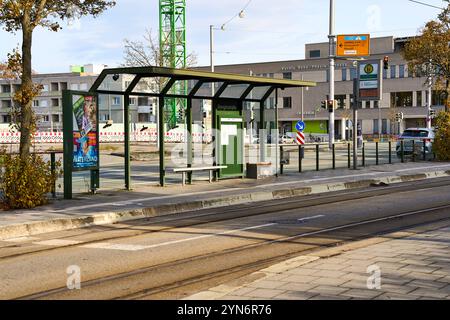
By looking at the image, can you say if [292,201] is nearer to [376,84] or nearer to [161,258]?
[161,258]

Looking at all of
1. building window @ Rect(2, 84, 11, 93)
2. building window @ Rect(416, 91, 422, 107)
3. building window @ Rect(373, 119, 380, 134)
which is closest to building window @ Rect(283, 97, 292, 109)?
building window @ Rect(373, 119, 380, 134)

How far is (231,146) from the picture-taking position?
20.8 m

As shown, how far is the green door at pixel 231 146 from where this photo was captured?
20.5 metres

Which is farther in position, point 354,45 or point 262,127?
point 354,45

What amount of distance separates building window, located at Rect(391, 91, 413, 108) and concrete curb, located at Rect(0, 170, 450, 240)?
68.0 m

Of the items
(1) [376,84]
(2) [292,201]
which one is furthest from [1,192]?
(1) [376,84]

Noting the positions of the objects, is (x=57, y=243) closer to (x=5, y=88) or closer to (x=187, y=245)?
(x=187, y=245)

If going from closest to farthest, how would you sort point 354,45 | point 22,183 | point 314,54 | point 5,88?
point 22,183 → point 354,45 → point 314,54 → point 5,88

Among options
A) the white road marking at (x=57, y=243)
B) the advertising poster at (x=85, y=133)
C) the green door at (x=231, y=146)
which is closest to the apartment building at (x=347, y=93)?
the green door at (x=231, y=146)

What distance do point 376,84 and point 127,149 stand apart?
12.6m

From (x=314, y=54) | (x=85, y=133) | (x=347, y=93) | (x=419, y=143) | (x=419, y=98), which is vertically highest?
(x=314, y=54)

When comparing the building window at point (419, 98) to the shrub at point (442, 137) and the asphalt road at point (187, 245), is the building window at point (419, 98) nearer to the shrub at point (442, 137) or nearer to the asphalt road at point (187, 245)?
the shrub at point (442, 137)

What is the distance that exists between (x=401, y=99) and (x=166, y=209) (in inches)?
3078

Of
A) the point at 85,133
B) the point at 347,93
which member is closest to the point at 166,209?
the point at 85,133
